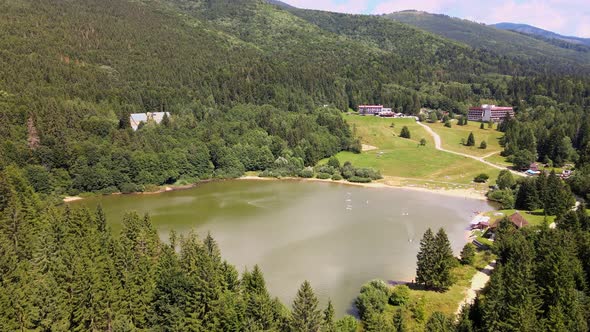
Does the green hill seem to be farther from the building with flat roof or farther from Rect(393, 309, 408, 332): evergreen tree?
Rect(393, 309, 408, 332): evergreen tree

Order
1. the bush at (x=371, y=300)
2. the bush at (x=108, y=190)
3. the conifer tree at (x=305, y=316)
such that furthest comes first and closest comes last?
1. the bush at (x=108, y=190)
2. the bush at (x=371, y=300)
3. the conifer tree at (x=305, y=316)

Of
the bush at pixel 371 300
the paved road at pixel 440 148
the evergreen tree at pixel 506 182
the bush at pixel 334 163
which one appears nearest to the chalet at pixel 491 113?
the paved road at pixel 440 148

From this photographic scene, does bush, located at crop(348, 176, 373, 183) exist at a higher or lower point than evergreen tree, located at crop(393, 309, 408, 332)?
lower

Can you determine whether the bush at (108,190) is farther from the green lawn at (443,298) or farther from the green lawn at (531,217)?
the green lawn at (531,217)

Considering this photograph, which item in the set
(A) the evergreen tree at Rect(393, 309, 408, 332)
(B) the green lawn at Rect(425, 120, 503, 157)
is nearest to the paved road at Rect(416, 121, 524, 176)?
(B) the green lawn at Rect(425, 120, 503, 157)

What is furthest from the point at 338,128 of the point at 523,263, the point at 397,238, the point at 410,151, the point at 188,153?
the point at 523,263

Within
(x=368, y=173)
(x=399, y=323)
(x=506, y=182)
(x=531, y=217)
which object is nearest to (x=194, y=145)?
(x=368, y=173)

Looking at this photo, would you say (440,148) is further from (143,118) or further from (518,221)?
(143,118)
